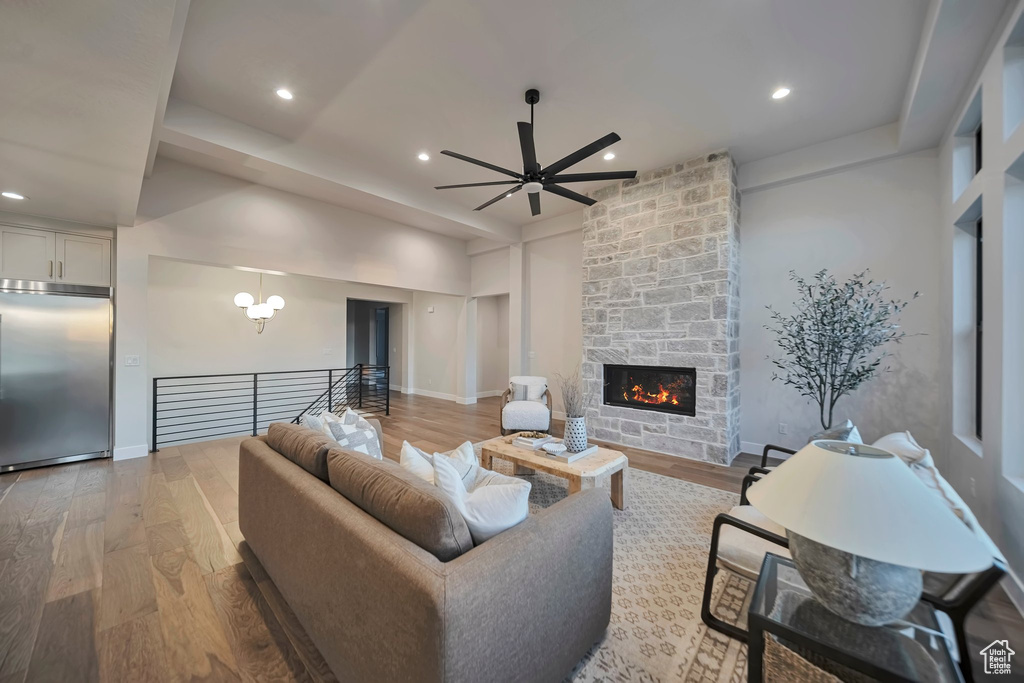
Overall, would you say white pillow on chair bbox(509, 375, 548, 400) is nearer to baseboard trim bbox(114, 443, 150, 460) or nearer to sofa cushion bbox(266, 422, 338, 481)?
sofa cushion bbox(266, 422, 338, 481)

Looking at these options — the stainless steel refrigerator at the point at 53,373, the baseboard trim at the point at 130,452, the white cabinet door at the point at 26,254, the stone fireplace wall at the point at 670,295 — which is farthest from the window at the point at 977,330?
the white cabinet door at the point at 26,254

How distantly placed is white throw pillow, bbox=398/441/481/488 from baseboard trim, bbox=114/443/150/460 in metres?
4.03

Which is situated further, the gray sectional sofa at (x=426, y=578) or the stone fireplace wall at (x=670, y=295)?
the stone fireplace wall at (x=670, y=295)

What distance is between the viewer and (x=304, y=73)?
2865 millimetres

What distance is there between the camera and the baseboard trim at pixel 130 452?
391 cm

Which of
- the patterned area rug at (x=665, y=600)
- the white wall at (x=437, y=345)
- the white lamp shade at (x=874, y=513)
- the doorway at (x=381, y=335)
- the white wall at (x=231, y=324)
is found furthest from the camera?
the doorway at (x=381, y=335)

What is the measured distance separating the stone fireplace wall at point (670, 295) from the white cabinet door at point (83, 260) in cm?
542

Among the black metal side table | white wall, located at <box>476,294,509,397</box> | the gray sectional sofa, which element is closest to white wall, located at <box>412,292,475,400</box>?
white wall, located at <box>476,294,509,397</box>

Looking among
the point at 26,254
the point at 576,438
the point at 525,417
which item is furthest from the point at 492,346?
the point at 26,254

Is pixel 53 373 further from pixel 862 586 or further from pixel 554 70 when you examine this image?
pixel 862 586

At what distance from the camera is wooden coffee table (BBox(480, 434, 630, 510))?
260 centimetres

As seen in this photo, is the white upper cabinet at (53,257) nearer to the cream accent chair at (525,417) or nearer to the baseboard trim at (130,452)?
the baseboard trim at (130,452)

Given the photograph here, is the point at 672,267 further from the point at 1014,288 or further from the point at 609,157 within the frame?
the point at 1014,288

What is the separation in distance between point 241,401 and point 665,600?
6.86 metres
